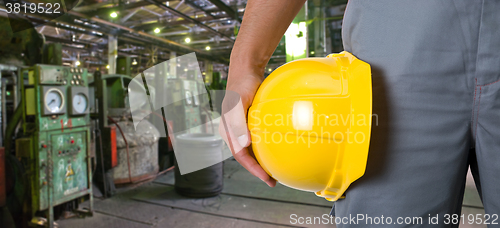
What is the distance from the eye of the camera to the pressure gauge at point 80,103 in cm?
355

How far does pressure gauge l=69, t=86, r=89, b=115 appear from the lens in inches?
138

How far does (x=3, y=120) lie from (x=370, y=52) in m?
3.89

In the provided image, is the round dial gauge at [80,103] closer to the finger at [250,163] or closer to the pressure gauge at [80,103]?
the pressure gauge at [80,103]

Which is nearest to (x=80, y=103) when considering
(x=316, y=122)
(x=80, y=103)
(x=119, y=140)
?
(x=80, y=103)

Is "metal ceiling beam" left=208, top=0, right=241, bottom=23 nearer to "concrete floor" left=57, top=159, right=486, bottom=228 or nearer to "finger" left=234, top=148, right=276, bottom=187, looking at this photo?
"concrete floor" left=57, top=159, right=486, bottom=228

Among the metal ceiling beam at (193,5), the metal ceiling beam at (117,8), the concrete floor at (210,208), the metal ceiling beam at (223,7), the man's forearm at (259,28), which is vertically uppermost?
the metal ceiling beam at (193,5)

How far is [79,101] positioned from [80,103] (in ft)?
0.09

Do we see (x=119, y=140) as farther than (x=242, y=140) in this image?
Yes

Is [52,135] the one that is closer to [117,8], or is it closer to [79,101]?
[79,101]

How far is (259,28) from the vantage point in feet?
3.05

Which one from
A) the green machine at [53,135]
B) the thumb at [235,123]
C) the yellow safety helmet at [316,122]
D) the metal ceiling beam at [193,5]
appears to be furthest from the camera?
the metal ceiling beam at [193,5]

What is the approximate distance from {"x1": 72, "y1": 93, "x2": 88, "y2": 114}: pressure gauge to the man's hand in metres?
3.30

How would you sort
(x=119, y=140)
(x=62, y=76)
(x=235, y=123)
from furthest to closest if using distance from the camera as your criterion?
1. (x=119, y=140)
2. (x=62, y=76)
3. (x=235, y=123)

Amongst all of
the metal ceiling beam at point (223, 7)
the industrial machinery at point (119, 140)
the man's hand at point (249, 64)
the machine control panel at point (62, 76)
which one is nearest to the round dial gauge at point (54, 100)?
the machine control panel at point (62, 76)
